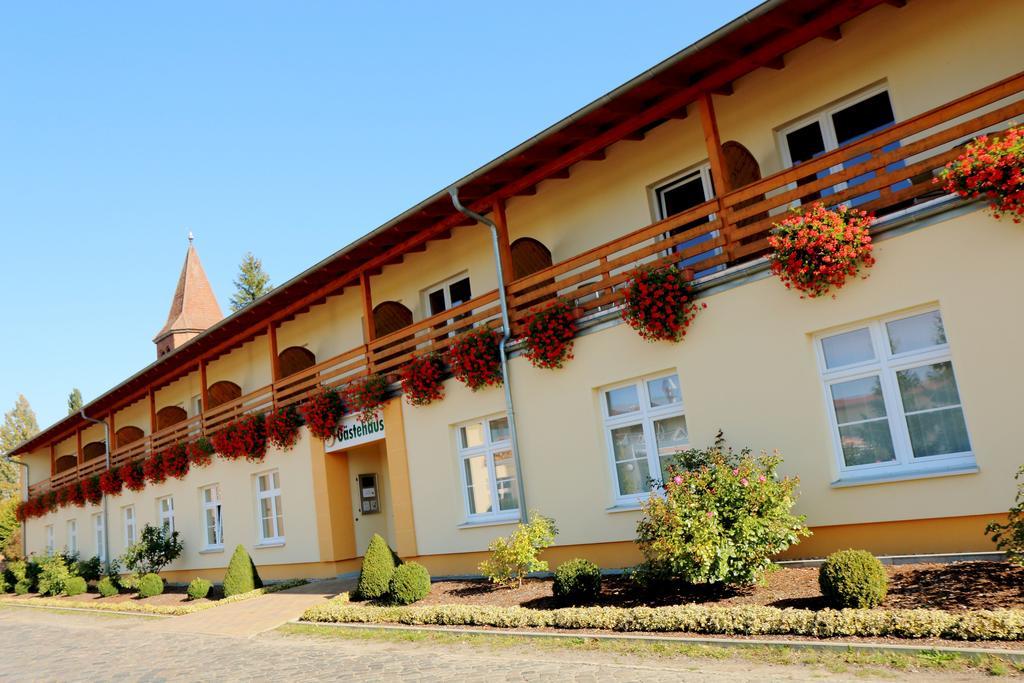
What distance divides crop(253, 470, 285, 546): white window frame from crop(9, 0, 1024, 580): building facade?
3.80 ft

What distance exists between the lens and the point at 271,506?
19703mm

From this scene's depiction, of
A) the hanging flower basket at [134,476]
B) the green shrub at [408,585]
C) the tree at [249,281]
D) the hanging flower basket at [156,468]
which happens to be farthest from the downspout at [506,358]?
the tree at [249,281]

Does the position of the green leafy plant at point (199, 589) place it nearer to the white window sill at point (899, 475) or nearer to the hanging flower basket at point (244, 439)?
the hanging flower basket at point (244, 439)

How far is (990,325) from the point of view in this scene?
26.8 ft

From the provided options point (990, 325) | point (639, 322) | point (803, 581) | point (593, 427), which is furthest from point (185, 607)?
point (990, 325)

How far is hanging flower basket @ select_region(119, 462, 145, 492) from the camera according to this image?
2509 cm

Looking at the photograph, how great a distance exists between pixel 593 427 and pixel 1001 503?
17.4 ft

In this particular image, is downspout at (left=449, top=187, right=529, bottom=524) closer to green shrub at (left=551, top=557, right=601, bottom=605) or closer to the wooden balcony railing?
the wooden balcony railing

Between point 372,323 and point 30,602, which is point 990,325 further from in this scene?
point 30,602

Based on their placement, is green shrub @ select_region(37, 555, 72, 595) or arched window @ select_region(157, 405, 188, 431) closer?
green shrub @ select_region(37, 555, 72, 595)

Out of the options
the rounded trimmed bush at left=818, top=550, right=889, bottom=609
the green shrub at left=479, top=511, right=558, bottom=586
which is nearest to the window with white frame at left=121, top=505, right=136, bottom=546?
Answer: the green shrub at left=479, top=511, right=558, bottom=586

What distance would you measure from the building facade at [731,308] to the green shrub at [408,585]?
1.72 metres

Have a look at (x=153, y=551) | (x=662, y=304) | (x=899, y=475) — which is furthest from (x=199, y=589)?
(x=899, y=475)

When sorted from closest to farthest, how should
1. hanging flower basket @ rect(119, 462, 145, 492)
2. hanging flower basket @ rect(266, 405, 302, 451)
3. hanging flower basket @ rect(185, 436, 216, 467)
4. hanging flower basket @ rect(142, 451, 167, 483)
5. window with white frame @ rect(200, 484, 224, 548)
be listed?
hanging flower basket @ rect(266, 405, 302, 451) → hanging flower basket @ rect(185, 436, 216, 467) → window with white frame @ rect(200, 484, 224, 548) → hanging flower basket @ rect(142, 451, 167, 483) → hanging flower basket @ rect(119, 462, 145, 492)
